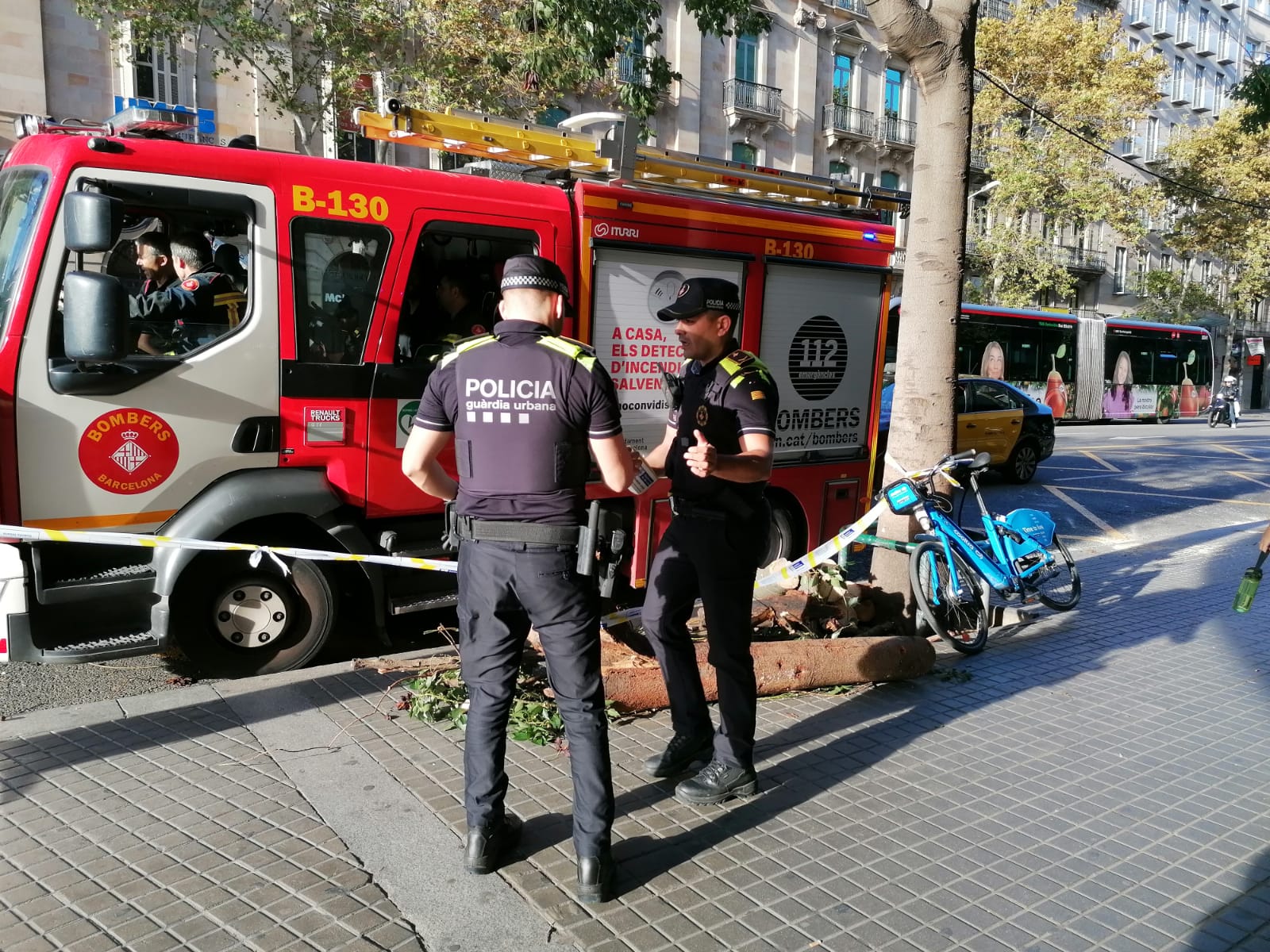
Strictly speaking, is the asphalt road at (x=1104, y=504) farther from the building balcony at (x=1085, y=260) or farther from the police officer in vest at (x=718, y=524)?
the building balcony at (x=1085, y=260)

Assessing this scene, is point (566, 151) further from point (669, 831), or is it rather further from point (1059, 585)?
point (1059, 585)

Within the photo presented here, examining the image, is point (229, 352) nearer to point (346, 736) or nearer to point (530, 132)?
point (346, 736)

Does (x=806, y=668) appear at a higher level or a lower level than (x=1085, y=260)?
lower

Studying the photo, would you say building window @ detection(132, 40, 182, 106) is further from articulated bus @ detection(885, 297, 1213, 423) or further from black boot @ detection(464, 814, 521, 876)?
black boot @ detection(464, 814, 521, 876)

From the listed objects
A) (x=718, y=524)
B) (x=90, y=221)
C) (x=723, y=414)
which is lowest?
(x=718, y=524)

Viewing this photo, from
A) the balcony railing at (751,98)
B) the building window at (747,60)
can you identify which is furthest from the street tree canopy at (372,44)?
the building window at (747,60)

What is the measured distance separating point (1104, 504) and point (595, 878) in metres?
11.4

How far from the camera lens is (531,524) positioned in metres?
3.01

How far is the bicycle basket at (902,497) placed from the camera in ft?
18.9

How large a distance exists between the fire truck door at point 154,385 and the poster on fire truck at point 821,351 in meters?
3.24

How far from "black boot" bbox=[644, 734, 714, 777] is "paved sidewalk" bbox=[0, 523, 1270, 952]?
0.28 ft

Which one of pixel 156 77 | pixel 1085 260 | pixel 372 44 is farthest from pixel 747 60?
pixel 1085 260

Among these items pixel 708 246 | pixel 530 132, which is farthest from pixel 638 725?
pixel 530 132

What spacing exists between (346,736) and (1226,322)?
50.9 meters
